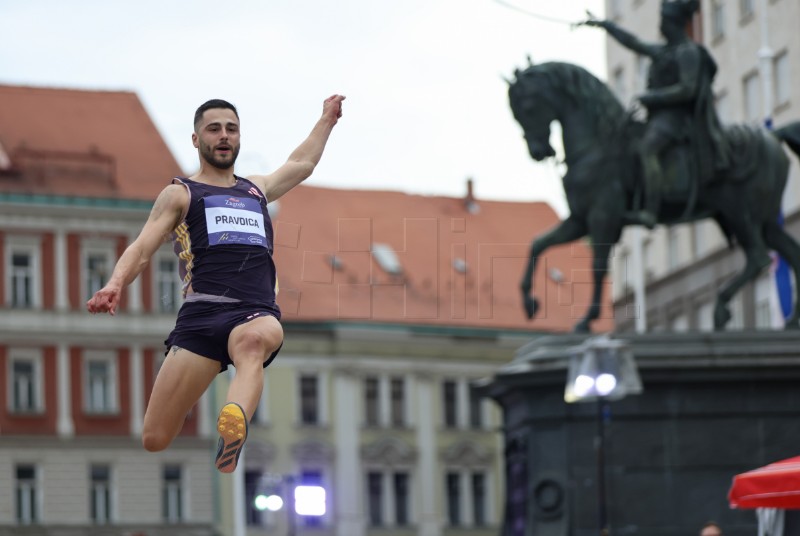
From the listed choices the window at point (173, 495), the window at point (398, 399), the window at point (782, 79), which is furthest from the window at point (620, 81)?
the window at point (173, 495)

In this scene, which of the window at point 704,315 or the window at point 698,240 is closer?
the window at point 704,315

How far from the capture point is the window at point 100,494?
272ft

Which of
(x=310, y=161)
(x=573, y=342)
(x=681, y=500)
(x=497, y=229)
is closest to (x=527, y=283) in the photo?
(x=573, y=342)

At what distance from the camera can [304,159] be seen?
1210cm

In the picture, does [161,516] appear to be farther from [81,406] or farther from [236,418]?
[236,418]

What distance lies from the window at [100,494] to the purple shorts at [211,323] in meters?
72.7

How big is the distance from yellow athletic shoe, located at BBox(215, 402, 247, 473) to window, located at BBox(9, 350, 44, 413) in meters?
72.9

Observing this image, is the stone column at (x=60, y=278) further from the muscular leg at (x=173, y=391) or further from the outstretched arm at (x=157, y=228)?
the muscular leg at (x=173, y=391)

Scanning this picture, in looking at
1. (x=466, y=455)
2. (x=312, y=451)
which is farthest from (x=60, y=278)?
(x=466, y=455)

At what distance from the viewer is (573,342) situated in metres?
34.0

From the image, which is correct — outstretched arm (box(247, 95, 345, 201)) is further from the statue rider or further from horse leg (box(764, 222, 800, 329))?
horse leg (box(764, 222, 800, 329))

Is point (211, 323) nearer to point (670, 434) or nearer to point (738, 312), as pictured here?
point (670, 434)

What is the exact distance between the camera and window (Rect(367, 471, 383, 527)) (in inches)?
3686

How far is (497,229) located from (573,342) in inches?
2631
